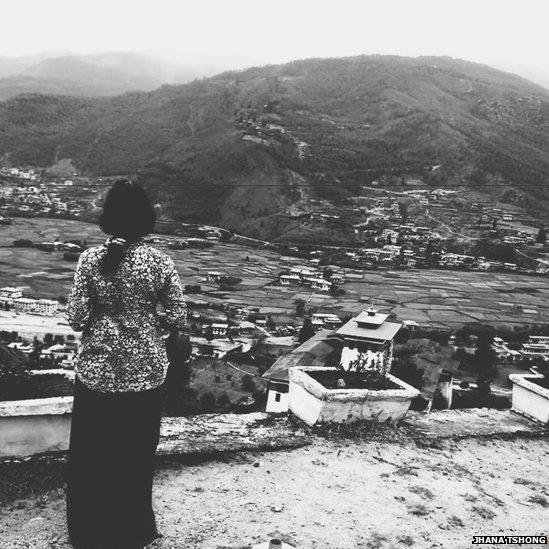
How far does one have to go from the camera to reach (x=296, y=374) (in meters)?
3.86

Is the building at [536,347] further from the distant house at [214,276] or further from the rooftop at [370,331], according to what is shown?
the rooftop at [370,331]

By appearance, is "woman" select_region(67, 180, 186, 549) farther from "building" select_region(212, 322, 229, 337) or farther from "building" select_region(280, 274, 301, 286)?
"building" select_region(280, 274, 301, 286)

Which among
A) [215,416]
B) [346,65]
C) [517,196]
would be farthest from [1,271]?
[346,65]

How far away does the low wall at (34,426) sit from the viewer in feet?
9.14

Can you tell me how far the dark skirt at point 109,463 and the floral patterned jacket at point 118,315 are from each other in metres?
0.07

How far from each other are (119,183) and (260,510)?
Result: 5.62 ft

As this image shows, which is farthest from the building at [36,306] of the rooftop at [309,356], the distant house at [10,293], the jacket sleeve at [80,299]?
the jacket sleeve at [80,299]

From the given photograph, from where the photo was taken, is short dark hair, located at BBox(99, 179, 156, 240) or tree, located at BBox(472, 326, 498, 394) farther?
tree, located at BBox(472, 326, 498, 394)

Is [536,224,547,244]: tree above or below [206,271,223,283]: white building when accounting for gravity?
above

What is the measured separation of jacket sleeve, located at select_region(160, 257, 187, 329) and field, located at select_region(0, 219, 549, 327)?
2728cm

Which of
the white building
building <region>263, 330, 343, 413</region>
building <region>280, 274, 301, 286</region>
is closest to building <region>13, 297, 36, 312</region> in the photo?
the white building

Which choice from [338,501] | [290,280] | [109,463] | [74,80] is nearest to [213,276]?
[290,280]

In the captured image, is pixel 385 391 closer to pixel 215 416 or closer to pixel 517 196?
pixel 215 416

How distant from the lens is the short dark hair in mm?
2117
